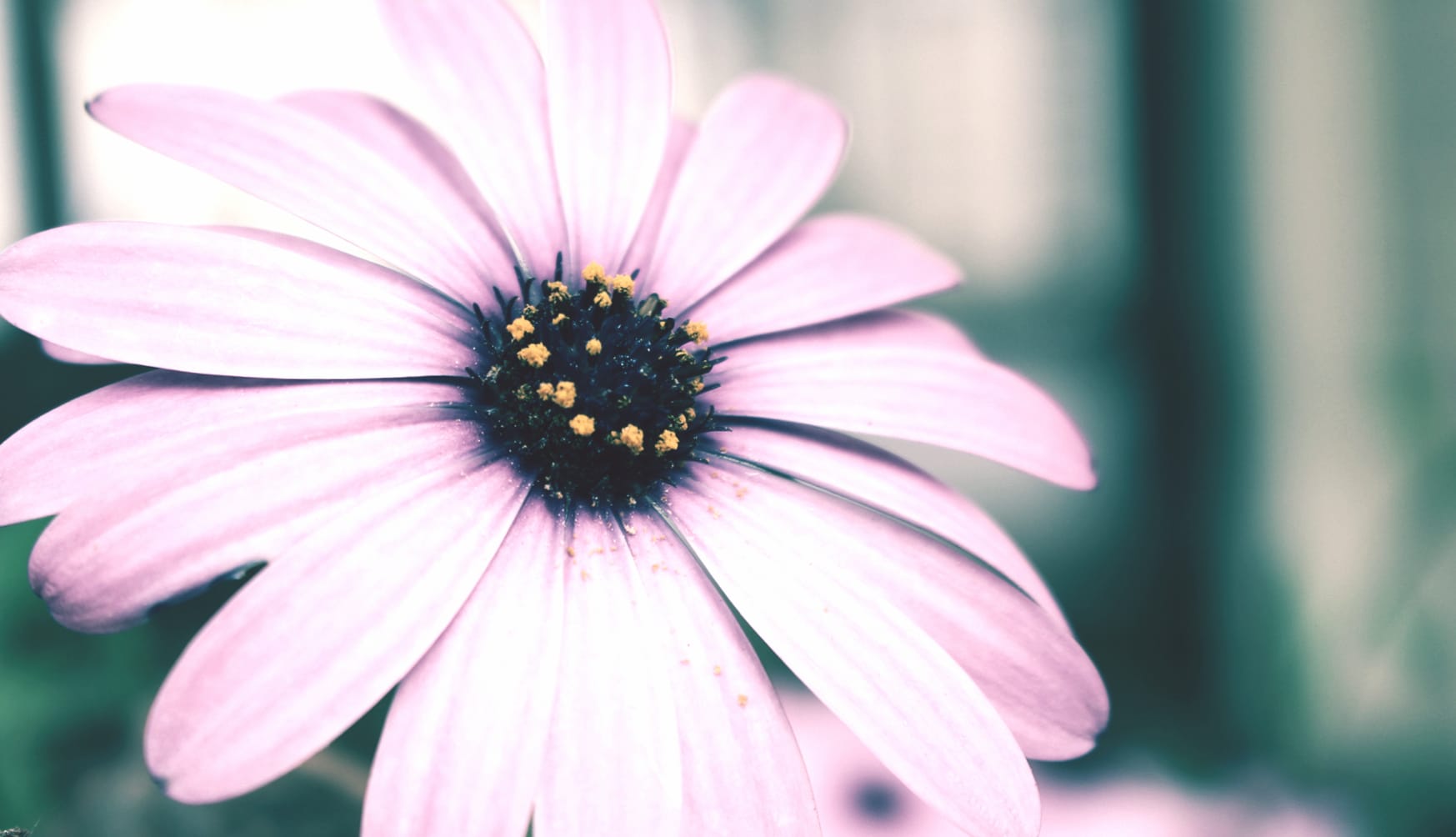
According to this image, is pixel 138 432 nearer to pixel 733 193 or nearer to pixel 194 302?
pixel 194 302

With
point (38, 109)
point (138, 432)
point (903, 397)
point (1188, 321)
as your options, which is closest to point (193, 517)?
point (138, 432)

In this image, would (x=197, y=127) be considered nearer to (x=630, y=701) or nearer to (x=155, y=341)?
(x=155, y=341)

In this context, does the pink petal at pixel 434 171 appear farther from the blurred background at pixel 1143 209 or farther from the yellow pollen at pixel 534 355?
the blurred background at pixel 1143 209

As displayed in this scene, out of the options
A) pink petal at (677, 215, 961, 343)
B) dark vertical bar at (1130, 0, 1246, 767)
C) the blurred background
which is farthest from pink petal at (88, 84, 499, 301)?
dark vertical bar at (1130, 0, 1246, 767)

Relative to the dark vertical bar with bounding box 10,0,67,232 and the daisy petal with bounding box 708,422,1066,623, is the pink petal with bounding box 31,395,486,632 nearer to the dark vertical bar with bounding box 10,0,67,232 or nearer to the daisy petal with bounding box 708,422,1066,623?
the daisy petal with bounding box 708,422,1066,623

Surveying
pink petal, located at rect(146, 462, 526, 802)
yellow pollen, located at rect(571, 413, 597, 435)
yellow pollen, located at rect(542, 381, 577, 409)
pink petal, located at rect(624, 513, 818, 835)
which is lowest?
pink petal, located at rect(624, 513, 818, 835)

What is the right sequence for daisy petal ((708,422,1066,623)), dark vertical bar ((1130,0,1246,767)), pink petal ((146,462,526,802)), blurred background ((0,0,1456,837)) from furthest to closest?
dark vertical bar ((1130,0,1246,767)) < blurred background ((0,0,1456,837)) < daisy petal ((708,422,1066,623)) < pink petal ((146,462,526,802))
